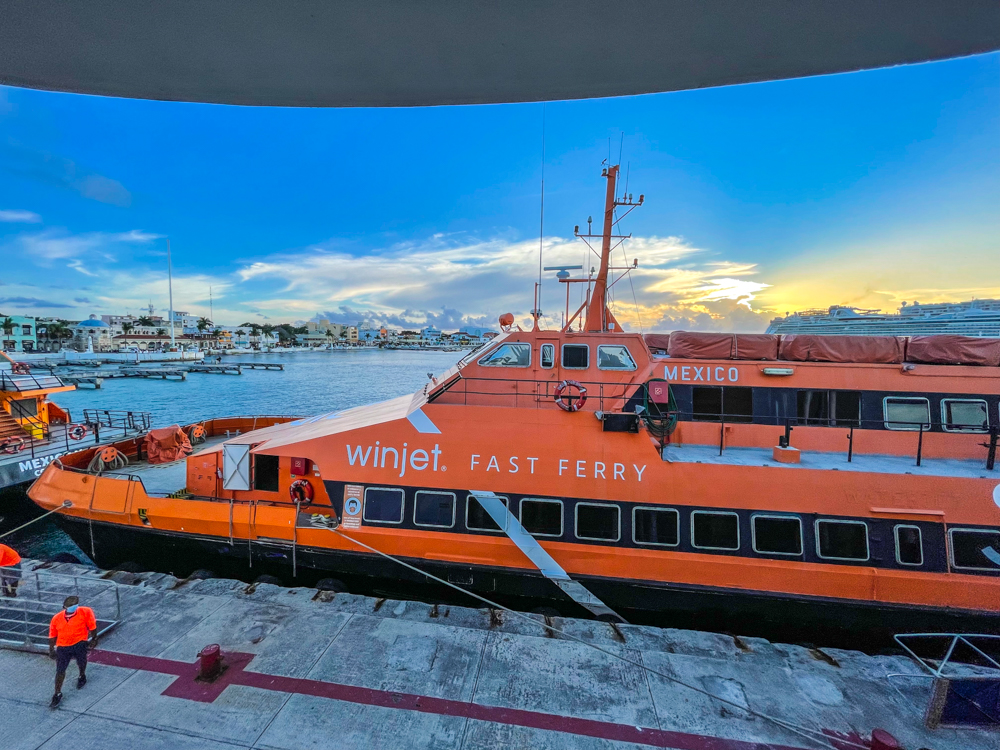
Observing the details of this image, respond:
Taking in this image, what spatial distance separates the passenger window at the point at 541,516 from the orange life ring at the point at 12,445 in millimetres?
17664

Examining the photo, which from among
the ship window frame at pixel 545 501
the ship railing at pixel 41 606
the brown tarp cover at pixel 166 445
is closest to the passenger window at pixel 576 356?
the ship window frame at pixel 545 501

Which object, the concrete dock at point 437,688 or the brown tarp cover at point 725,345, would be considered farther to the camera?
the brown tarp cover at point 725,345

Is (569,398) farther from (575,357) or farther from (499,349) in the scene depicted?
(499,349)

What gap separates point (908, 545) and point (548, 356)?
617 centimetres

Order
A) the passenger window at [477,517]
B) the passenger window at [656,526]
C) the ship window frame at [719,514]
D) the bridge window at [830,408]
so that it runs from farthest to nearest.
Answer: the bridge window at [830,408]
the passenger window at [477,517]
the passenger window at [656,526]
the ship window frame at [719,514]

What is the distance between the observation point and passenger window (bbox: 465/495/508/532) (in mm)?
7270

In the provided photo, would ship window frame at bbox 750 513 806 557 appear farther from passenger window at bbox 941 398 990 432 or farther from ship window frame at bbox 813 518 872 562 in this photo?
passenger window at bbox 941 398 990 432

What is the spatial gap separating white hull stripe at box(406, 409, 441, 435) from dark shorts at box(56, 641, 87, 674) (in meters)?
4.58

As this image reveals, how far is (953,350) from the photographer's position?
7547mm

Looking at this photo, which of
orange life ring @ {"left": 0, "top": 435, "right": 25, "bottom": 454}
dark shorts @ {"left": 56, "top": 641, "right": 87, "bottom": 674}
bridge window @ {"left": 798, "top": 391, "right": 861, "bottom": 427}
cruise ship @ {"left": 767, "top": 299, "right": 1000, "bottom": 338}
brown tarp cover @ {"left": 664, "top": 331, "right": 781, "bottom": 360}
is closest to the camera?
dark shorts @ {"left": 56, "top": 641, "right": 87, "bottom": 674}

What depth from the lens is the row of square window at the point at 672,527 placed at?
6.37 meters

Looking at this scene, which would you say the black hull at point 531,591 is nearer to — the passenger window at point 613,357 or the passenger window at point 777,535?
→ the passenger window at point 777,535

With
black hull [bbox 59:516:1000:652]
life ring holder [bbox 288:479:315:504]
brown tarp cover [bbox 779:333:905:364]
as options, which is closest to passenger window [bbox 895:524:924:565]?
black hull [bbox 59:516:1000:652]

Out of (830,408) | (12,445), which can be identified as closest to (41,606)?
(12,445)
